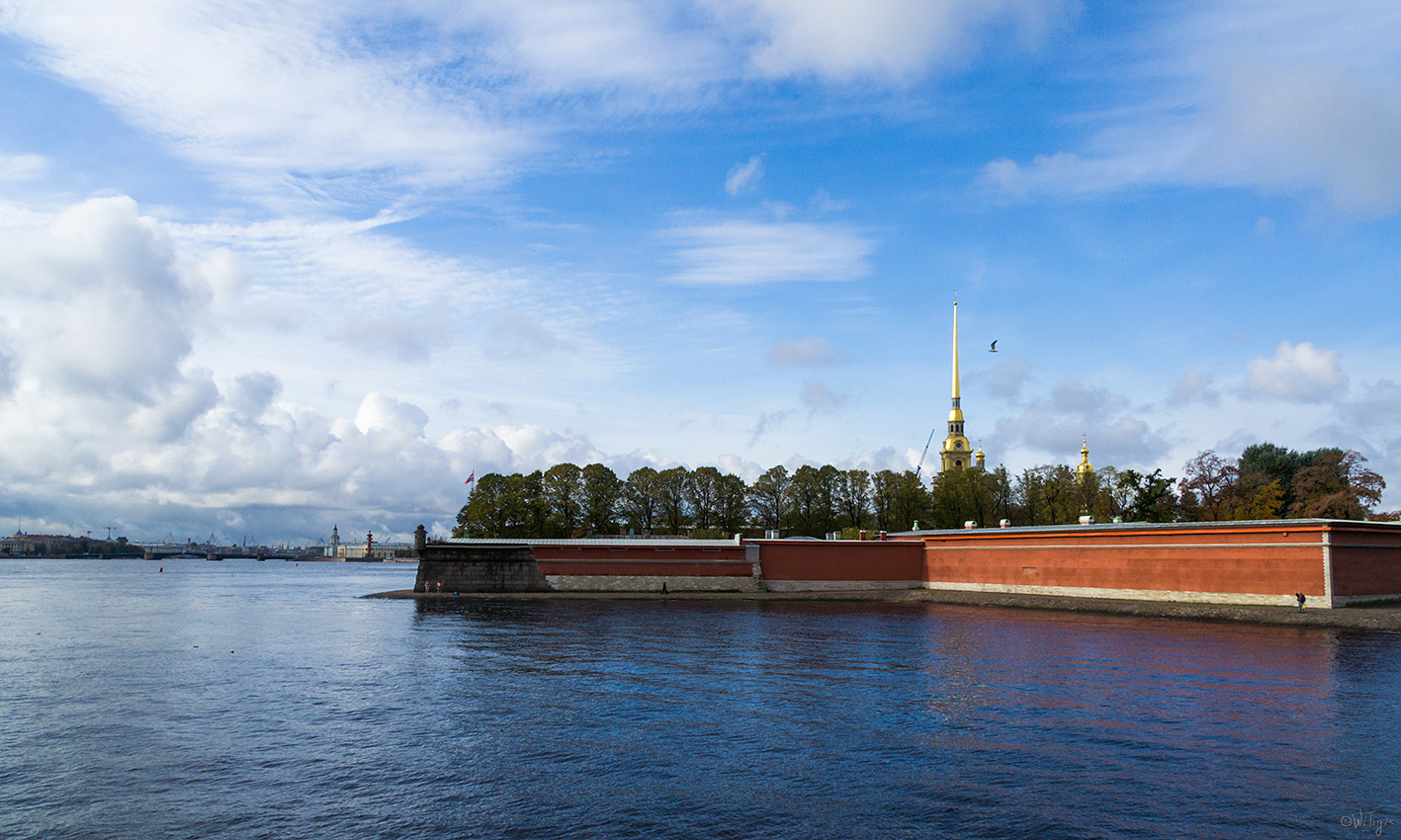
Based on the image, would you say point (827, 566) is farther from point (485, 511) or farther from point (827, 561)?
point (485, 511)

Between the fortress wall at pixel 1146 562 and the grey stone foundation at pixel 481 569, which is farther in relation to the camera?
the grey stone foundation at pixel 481 569

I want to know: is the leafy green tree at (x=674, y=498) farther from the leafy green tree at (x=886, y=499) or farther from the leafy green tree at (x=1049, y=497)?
the leafy green tree at (x=1049, y=497)

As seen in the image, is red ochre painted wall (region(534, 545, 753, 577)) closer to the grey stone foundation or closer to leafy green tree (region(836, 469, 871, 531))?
the grey stone foundation

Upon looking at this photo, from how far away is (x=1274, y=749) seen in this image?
19094mm

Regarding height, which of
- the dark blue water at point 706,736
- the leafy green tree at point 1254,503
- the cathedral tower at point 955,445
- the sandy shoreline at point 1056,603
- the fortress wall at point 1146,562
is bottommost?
the sandy shoreline at point 1056,603

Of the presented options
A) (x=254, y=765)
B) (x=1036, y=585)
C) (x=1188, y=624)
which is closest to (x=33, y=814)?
(x=254, y=765)

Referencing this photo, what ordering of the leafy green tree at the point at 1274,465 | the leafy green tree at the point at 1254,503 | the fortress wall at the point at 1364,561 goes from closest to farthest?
the fortress wall at the point at 1364,561 < the leafy green tree at the point at 1254,503 < the leafy green tree at the point at 1274,465

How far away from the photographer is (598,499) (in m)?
93.6

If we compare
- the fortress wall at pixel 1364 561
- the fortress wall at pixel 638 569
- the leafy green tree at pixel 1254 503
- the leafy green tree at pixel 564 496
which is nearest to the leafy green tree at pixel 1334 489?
the leafy green tree at pixel 1254 503

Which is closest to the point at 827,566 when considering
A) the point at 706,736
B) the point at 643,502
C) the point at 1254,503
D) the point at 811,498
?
the point at 811,498

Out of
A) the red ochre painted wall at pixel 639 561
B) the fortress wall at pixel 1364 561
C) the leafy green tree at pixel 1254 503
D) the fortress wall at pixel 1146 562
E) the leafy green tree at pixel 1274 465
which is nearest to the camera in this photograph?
the fortress wall at pixel 1364 561

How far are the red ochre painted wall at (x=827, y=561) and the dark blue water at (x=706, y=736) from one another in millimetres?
29176

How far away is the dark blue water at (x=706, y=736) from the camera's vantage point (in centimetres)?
1521

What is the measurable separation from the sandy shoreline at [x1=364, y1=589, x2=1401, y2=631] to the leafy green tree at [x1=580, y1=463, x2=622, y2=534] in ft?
87.1
